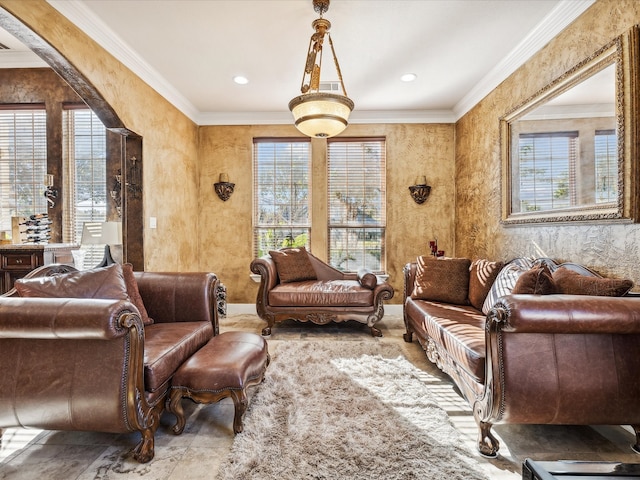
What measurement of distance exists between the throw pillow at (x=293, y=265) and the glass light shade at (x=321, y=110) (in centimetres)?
192

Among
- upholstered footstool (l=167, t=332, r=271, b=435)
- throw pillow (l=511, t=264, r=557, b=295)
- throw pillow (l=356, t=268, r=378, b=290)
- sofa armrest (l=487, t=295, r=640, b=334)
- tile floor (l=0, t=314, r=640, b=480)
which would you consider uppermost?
throw pillow (l=511, t=264, r=557, b=295)

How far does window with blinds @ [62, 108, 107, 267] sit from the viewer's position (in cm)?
405

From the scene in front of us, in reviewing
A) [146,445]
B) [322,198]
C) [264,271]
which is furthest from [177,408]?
[322,198]

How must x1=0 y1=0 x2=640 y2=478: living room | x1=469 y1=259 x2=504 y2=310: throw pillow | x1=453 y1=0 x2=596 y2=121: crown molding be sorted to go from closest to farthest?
x1=0 y1=0 x2=640 y2=478: living room < x1=453 y1=0 x2=596 y2=121: crown molding < x1=469 y1=259 x2=504 y2=310: throw pillow

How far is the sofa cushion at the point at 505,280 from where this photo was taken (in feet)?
8.38

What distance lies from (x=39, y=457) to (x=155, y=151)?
2.92 m

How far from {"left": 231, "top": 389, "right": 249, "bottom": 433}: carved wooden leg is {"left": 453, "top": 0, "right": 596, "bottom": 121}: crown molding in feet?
→ 11.4

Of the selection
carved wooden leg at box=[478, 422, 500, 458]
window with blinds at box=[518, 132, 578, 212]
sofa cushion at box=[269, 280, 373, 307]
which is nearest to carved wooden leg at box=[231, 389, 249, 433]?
carved wooden leg at box=[478, 422, 500, 458]

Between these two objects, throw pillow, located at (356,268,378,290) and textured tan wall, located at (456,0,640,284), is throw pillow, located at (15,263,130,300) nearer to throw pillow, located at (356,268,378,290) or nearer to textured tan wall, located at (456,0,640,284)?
throw pillow, located at (356,268,378,290)

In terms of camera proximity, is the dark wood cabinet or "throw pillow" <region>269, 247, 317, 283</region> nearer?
the dark wood cabinet

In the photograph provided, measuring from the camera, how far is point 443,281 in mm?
3256

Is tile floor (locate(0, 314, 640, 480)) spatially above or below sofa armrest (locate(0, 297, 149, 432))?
below

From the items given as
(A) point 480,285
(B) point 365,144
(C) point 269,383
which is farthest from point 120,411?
(B) point 365,144

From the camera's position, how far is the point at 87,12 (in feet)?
8.20
